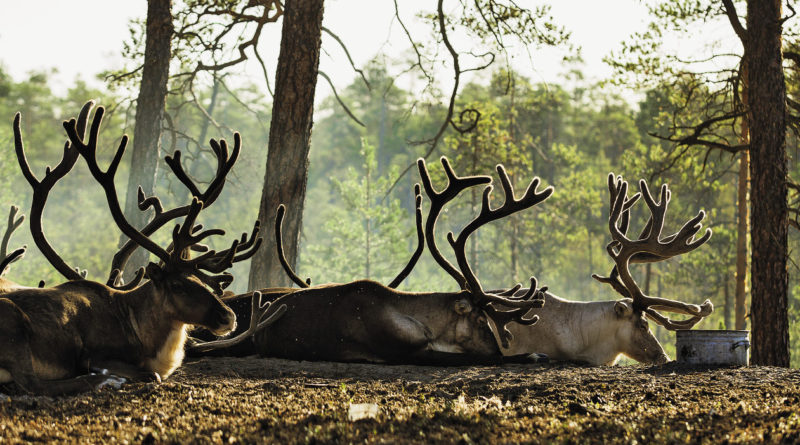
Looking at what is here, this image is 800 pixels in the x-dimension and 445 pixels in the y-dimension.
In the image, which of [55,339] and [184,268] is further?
[184,268]

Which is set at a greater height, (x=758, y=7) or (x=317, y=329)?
(x=758, y=7)

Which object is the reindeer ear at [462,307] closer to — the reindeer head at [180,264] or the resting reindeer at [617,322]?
the resting reindeer at [617,322]

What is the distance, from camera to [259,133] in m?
92.8

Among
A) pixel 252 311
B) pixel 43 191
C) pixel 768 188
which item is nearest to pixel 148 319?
pixel 252 311

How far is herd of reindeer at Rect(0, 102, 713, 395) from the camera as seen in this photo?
6621 mm

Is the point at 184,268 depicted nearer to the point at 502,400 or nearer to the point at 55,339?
the point at 55,339

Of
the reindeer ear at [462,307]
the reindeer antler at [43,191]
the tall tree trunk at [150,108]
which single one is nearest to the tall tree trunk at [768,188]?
the reindeer ear at [462,307]

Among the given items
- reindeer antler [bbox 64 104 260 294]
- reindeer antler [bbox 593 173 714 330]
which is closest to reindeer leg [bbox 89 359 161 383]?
reindeer antler [bbox 64 104 260 294]

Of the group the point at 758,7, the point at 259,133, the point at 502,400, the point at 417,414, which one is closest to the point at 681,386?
the point at 502,400

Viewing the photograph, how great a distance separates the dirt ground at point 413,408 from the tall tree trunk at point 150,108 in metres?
8.68

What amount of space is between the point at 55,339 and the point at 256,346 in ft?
9.70

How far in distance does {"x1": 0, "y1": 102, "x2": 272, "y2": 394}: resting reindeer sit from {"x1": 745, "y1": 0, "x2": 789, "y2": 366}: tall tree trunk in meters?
8.12

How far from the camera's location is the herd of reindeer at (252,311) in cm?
662

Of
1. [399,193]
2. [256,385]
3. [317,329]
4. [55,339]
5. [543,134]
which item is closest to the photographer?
[55,339]
